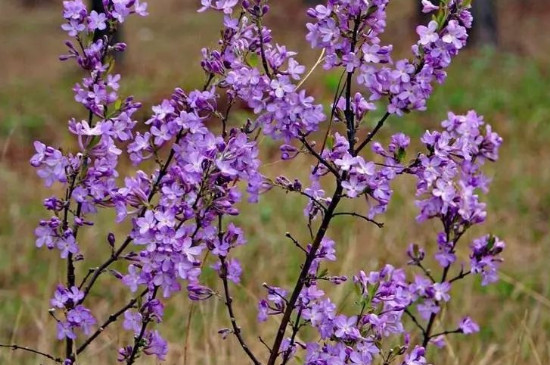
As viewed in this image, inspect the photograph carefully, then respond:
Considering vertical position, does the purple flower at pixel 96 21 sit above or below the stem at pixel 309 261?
above

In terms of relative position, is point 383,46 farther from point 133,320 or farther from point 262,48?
point 133,320

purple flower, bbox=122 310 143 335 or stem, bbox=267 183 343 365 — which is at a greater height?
stem, bbox=267 183 343 365

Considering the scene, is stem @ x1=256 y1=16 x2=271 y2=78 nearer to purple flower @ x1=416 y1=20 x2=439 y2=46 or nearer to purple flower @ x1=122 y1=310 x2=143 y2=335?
purple flower @ x1=416 y1=20 x2=439 y2=46

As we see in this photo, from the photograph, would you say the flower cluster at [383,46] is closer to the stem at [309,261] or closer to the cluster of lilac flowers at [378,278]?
the cluster of lilac flowers at [378,278]

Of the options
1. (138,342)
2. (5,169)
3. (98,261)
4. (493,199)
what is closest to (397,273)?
(138,342)

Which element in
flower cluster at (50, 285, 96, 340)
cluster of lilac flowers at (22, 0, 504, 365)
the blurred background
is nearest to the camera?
cluster of lilac flowers at (22, 0, 504, 365)

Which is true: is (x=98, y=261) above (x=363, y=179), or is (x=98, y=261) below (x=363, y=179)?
above

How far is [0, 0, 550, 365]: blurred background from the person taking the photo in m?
3.27

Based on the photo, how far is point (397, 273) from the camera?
1.84 metres

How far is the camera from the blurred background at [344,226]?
327cm

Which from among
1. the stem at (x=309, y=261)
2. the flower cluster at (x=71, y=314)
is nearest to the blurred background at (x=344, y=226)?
the stem at (x=309, y=261)

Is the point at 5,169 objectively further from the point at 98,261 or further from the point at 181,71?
the point at 181,71

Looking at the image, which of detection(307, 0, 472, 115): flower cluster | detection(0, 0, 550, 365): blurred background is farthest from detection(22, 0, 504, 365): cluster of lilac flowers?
detection(0, 0, 550, 365): blurred background

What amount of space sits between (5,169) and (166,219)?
5.65 meters
